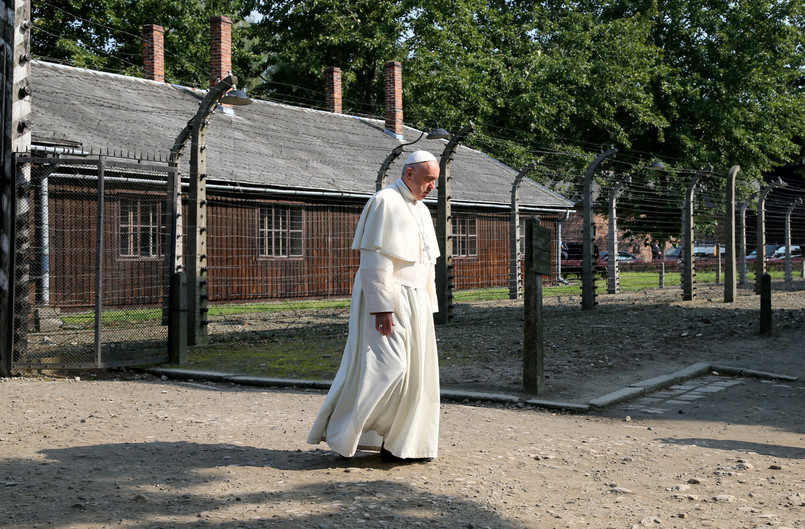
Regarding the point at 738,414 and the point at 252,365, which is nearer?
the point at 738,414

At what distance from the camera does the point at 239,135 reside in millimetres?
24125

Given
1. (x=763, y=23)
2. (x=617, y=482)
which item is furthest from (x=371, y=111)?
(x=617, y=482)

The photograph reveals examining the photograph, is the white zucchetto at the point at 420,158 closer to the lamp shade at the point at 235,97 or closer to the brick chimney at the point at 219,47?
the lamp shade at the point at 235,97

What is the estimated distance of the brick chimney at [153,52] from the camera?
2636 centimetres

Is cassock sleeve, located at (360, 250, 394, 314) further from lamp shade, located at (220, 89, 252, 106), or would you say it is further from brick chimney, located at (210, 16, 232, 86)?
brick chimney, located at (210, 16, 232, 86)

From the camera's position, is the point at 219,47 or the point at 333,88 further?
the point at 333,88

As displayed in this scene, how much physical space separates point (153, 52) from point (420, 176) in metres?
23.0

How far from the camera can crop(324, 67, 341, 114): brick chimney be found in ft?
106

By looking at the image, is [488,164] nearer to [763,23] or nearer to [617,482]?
[763,23]

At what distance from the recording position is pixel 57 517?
13.8ft

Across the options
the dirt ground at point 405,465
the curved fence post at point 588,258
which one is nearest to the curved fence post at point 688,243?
the curved fence post at point 588,258

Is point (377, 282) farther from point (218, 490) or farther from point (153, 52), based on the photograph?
point (153, 52)

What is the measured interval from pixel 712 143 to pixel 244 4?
22.7 m

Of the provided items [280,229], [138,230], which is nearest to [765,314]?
[138,230]
